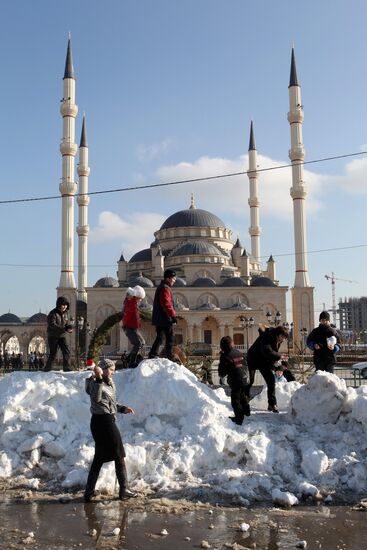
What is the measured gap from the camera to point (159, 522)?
15.8 ft

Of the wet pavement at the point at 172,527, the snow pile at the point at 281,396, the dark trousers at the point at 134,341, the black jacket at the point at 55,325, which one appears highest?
the black jacket at the point at 55,325

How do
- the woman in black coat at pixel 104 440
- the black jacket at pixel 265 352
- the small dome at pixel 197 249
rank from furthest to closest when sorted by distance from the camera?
the small dome at pixel 197 249 < the black jacket at pixel 265 352 < the woman in black coat at pixel 104 440

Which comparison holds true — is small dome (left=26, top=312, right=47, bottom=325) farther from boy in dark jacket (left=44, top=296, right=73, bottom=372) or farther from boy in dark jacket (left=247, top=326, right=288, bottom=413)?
boy in dark jacket (left=247, top=326, right=288, bottom=413)

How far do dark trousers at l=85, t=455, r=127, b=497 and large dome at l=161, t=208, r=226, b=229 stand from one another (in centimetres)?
4998

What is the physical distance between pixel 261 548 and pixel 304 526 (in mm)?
663

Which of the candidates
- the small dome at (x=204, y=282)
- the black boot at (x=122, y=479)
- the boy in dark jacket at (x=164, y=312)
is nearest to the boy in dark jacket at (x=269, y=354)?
the boy in dark jacket at (x=164, y=312)

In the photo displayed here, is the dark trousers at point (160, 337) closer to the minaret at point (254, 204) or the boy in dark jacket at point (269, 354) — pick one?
the boy in dark jacket at point (269, 354)

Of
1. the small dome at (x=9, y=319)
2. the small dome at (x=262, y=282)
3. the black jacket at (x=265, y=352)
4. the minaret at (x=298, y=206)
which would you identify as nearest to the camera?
the black jacket at (x=265, y=352)

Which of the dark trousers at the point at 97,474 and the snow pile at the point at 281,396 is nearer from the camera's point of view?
the dark trousers at the point at 97,474

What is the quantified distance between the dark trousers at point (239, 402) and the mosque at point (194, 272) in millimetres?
26260

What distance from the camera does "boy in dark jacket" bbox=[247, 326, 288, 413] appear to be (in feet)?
24.1

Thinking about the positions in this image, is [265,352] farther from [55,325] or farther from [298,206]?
[298,206]

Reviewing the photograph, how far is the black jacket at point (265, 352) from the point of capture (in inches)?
288

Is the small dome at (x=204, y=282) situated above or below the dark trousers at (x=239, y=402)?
above
